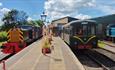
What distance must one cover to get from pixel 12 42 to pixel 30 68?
11.4 m

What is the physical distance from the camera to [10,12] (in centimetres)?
12556

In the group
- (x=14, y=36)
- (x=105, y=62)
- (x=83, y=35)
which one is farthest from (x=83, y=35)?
(x=14, y=36)

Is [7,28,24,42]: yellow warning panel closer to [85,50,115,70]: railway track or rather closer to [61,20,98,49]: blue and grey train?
[61,20,98,49]: blue and grey train

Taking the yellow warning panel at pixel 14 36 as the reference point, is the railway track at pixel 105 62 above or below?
below


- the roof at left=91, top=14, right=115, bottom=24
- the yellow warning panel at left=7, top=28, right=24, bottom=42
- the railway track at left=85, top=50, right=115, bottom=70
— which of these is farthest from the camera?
the roof at left=91, top=14, right=115, bottom=24

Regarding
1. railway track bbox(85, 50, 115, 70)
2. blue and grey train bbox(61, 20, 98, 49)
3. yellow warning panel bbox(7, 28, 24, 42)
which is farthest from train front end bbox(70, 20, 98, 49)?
yellow warning panel bbox(7, 28, 24, 42)

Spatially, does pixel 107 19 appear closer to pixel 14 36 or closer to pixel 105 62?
pixel 14 36

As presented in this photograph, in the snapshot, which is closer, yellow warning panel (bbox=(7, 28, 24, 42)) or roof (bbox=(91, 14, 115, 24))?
yellow warning panel (bbox=(7, 28, 24, 42))

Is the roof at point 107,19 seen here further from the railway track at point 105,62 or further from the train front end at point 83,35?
the train front end at point 83,35

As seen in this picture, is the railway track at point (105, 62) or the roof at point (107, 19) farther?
the roof at point (107, 19)


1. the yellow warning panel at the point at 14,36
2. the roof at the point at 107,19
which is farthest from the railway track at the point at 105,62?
the roof at the point at 107,19

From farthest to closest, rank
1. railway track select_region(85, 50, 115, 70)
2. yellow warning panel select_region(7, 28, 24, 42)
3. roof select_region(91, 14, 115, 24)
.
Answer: roof select_region(91, 14, 115, 24), yellow warning panel select_region(7, 28, 24, 42), railway track select_region(85, 50, 115, 70)

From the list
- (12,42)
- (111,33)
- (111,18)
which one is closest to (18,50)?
(12,42)

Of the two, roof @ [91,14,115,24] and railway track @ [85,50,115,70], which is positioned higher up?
roof @ [91,14,115,24]
